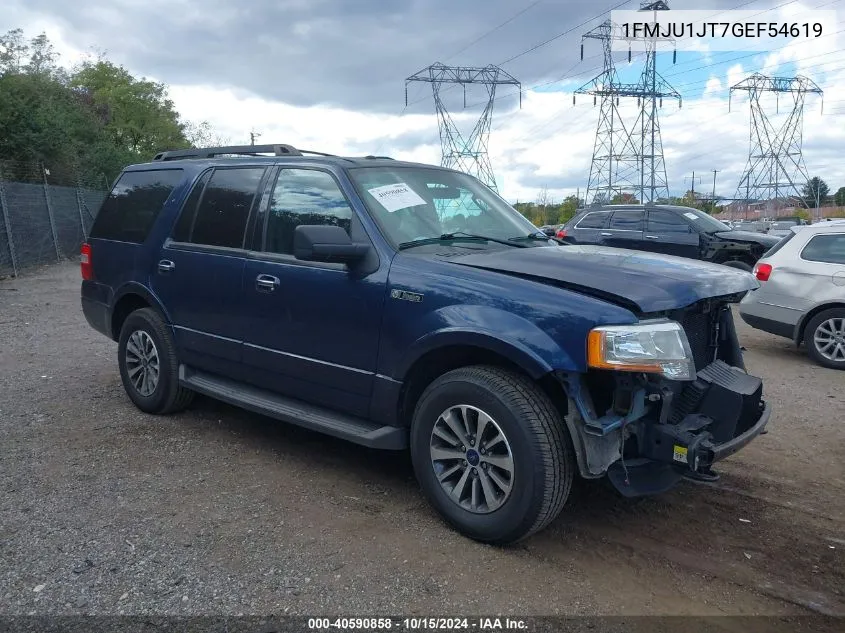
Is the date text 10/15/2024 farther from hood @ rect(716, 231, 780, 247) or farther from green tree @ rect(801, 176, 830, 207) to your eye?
green tree @ rect(801, 176, 830, 207)

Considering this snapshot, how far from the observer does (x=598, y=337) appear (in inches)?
126

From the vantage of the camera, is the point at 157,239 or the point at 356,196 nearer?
the point at 356,196

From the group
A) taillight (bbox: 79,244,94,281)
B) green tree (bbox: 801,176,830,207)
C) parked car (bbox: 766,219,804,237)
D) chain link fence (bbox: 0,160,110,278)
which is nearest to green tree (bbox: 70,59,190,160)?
chain link fence (bbox: 0,160,110,278)

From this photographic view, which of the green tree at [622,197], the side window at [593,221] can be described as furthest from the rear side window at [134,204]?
the green tree at [622,197]

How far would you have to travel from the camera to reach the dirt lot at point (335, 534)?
10.2 feet

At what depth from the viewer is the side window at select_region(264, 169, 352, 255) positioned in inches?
171

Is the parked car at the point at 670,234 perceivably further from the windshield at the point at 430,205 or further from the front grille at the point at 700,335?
the front grille at the point at 700,335

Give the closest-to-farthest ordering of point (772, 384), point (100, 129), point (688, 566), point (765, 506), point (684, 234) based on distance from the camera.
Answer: point (688, 566)
point (765, 506)
point (772, 384)
point (684, 234)
point (100, 129)

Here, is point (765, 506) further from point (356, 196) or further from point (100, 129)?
point (100, 129)

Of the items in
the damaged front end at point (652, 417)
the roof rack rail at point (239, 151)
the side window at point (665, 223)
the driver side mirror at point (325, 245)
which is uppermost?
the roof rack rail at point (239, 151)

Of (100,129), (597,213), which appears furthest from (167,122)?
(597,213)

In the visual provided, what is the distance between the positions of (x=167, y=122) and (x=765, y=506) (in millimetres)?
56071

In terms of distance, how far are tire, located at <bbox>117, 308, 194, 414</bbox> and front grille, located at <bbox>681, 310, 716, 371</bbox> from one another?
11.8ft

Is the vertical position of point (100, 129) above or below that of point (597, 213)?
above
